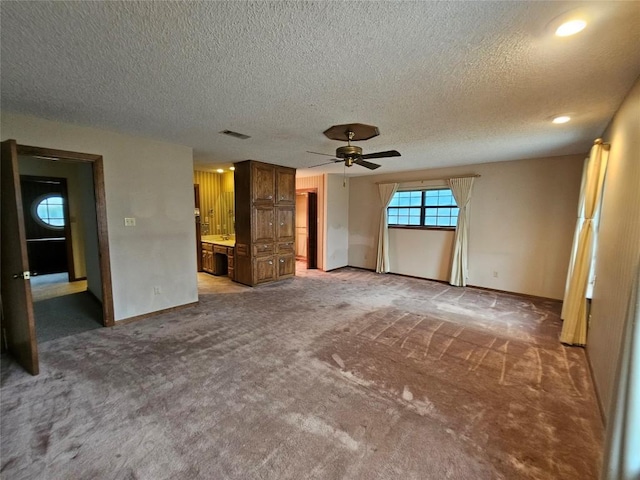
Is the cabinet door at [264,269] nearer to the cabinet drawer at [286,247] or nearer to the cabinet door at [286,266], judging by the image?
Answer: the cabinet door at [286,266]

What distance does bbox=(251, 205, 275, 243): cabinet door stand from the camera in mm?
5414

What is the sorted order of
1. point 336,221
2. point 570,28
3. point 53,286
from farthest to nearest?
point 336,221 < point 53,286 < point 570,28

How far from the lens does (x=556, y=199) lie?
461 centimetres

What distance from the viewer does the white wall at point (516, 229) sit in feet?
15.0

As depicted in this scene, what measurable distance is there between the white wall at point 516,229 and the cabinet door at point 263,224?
10.3 feet

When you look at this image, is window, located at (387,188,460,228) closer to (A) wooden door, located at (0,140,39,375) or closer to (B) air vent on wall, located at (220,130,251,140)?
(B) air vent on wall, located at (220,130,251,140)

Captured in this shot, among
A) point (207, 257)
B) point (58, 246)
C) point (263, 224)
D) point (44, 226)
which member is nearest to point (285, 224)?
point (263, 224)

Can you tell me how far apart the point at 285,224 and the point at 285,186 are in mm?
817

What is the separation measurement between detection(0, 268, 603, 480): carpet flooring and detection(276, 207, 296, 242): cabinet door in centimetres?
246

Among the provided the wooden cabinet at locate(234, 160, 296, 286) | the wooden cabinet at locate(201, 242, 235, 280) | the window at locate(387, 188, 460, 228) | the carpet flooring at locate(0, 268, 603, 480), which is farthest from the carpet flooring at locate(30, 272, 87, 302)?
the window at locate(387, 188, 460, 228)

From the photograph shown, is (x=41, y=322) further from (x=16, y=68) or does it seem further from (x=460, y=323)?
(x=460, y=323)

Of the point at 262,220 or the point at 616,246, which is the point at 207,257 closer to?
the point at 262,220

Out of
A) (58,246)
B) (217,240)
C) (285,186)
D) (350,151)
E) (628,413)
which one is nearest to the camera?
(628,413)

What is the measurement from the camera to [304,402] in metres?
2.16
